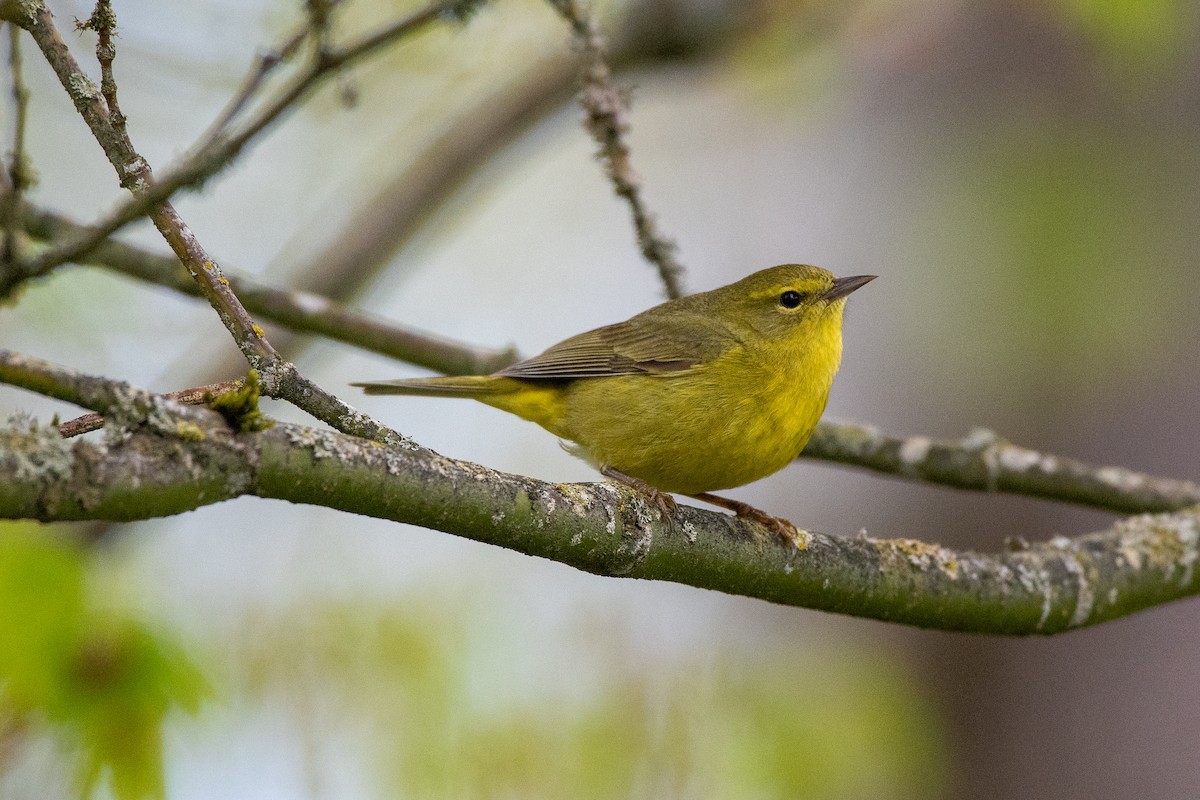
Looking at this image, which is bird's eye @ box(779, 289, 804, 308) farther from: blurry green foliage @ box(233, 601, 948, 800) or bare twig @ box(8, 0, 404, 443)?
bare twig @ box(8, 0, 404, 443)

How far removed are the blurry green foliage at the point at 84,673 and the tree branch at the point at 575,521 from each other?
1.36m

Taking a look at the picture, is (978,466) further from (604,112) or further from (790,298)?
(604,112)

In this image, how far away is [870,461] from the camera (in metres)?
5.07

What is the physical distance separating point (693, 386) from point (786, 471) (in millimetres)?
4064

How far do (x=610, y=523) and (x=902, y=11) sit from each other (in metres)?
Result: 6.04

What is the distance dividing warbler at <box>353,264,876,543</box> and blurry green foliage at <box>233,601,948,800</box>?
2.97 feet

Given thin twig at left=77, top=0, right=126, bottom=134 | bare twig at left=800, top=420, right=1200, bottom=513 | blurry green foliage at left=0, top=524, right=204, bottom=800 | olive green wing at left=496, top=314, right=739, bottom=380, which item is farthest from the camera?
olive green wing at left=496, top=314, right=739, bottom=380

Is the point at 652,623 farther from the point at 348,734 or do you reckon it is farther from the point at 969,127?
the point at 969,127

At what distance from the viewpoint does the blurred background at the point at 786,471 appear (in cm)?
495

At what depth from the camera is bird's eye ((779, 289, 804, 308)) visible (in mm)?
5684

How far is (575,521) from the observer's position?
9.61 ft

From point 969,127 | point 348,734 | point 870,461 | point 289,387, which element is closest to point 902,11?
point 969,127

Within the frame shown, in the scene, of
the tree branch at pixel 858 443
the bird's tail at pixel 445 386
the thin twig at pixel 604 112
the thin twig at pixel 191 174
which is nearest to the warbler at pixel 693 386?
the bird's tail at pixel 445 386

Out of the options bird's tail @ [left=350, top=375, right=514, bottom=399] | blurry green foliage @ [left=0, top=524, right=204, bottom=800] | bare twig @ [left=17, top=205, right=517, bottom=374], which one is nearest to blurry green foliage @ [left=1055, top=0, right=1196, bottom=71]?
bird's tail @ [left=350, top=375, right=514, bottom=399]
